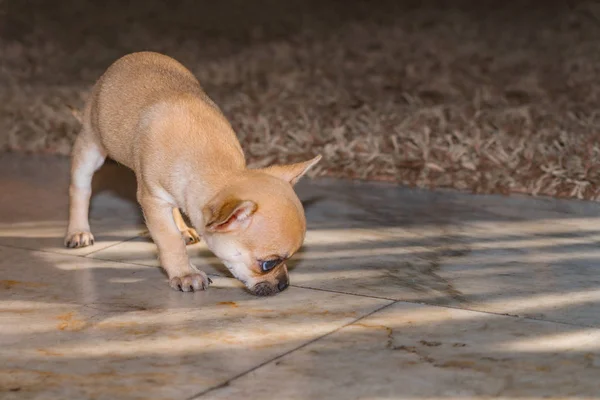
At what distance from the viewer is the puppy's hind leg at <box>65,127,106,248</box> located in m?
3.88

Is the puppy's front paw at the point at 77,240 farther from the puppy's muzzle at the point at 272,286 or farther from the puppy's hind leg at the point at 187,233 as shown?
the puppy's muzzle at the point at 272,286

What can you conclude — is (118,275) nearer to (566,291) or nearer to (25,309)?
(25,309)

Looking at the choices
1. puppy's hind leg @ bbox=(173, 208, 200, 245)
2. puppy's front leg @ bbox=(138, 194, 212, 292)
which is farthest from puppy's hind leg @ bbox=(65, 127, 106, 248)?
puppy's front leg @ bbox=(138, 194, 212, 292)

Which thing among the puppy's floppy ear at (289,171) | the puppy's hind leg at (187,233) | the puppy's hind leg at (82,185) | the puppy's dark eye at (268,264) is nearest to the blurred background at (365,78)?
the puppy's hind leg at (187,233)

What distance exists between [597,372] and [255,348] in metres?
0.94

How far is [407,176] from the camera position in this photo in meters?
4.84

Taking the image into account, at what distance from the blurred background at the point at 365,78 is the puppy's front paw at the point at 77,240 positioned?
141cm

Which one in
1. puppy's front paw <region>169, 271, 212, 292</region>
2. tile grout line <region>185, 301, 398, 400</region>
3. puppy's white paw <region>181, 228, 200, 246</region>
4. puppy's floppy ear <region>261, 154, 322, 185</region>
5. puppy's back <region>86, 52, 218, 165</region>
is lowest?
tile grout line <region>185, 301, 398, 400</region>

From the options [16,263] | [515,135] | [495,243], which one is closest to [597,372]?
[495,243]

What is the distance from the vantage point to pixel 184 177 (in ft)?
10.5

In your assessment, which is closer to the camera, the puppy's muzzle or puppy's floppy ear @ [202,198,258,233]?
puppy's floppy ear @ [202,198,258,233]

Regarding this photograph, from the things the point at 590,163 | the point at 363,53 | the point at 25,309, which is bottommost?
the point at 25,309

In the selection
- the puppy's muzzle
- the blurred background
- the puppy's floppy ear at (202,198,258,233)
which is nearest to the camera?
the puppy's floppy ear at (202,198,258,233)

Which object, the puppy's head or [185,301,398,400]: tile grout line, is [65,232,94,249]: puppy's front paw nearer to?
the puppy's head
